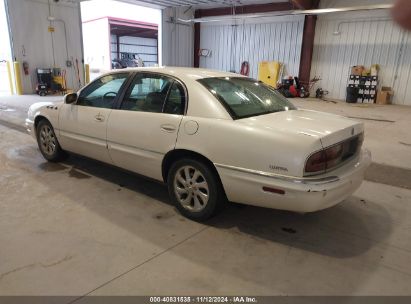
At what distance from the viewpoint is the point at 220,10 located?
55.8ft

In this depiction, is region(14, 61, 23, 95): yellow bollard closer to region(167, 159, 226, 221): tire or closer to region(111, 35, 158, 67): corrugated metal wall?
region(167, 159, 226, 221): tire

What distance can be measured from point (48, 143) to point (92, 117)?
1273mm

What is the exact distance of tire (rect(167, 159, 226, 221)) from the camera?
2.86 m

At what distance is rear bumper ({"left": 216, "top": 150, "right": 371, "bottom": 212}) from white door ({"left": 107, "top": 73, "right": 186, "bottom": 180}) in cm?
69

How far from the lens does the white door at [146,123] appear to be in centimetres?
309

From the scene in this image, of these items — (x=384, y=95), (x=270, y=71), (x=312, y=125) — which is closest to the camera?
(x=312, y=125)

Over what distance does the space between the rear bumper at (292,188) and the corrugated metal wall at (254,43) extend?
13.5m

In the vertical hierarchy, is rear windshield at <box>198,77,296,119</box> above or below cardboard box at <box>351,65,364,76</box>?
below

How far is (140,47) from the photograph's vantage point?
96.6 feet

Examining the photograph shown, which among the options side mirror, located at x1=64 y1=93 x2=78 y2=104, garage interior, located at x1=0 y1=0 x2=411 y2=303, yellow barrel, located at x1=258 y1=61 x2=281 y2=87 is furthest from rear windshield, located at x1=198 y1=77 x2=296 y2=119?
yellow barrel, located at x1=258 y1=61 x2=281 y2=87

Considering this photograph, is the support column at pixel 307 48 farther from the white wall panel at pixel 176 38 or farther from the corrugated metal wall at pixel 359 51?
the white wall panel at pixel 176 38

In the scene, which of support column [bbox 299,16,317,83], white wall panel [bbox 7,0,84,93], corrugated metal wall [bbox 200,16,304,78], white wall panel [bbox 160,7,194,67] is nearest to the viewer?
white wall panel [bbox 7,0,84,93]

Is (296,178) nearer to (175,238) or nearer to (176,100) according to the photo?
(175,238)

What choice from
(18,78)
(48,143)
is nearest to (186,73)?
(48,143)
